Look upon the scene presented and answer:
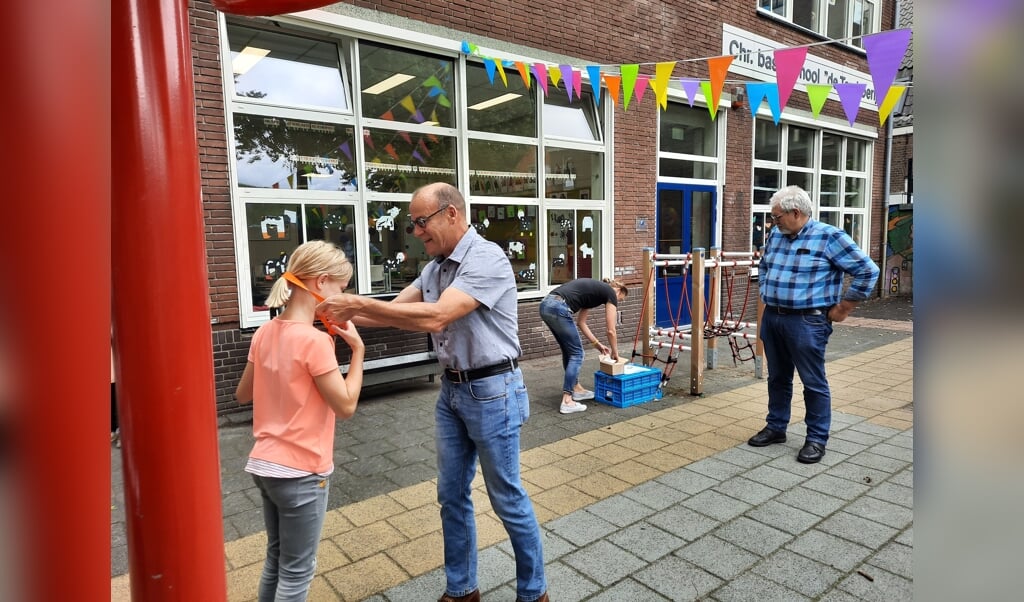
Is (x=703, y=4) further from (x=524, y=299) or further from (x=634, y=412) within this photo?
(x=634, y=412)

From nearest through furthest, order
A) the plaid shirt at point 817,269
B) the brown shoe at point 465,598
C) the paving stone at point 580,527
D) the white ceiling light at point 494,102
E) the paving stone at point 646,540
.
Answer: the brown shoe at point 465,598 < the paving stone at point 646,540 < the paving stone at point 580,527 < the plaid shirt at point 817,269 < the white ceiling light at point 494,102

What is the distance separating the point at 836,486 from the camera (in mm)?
4133

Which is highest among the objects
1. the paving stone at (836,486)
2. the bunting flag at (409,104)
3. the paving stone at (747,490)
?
the bunting flag at (409,104)

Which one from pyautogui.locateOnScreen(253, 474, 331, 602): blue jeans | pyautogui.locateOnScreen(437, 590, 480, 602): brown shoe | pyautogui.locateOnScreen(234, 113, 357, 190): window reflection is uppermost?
pyautogui.locateOnScreen(234, 113, 357, 190): window reflection

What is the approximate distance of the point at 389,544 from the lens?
11.4ft

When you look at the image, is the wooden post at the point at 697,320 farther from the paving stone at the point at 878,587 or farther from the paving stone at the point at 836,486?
the paving stone at the point at 878,587

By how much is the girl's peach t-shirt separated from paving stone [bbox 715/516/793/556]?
2.35m

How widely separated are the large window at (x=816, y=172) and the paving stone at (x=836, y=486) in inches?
324

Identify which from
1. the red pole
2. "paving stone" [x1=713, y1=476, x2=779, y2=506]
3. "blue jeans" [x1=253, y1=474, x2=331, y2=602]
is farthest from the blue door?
the red pole

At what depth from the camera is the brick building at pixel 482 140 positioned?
20.5 ft

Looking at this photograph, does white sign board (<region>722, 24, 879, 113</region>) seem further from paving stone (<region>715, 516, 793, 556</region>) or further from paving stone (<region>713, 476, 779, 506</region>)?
paving stone (<region>715, 516, 793, 556</region>)

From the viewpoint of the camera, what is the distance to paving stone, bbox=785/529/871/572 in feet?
10.4

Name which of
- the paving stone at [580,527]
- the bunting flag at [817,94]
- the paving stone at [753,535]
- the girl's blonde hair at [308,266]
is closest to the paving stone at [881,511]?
the paving stone at [753,535]

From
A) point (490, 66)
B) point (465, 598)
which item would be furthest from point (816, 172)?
point (465, 598)
